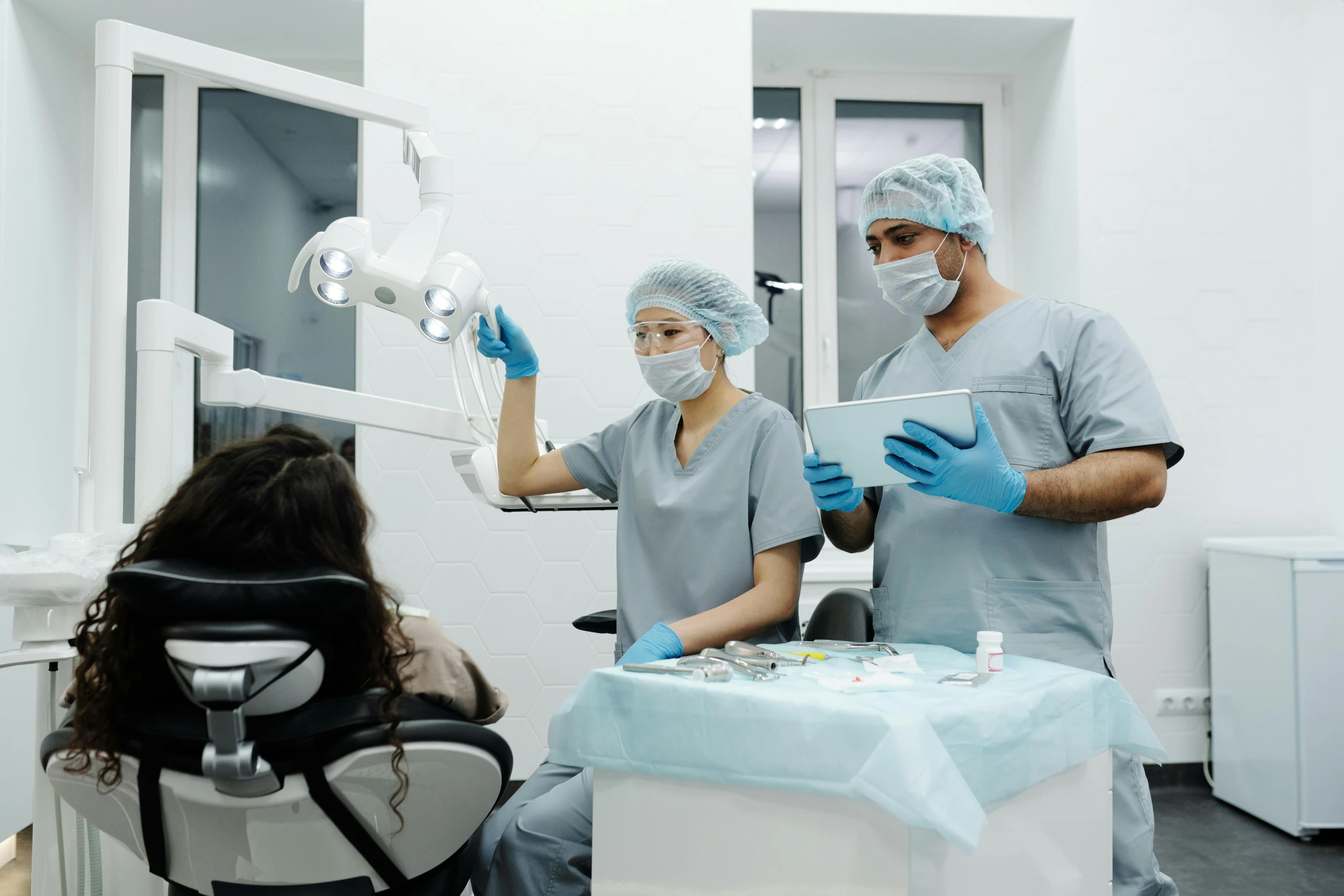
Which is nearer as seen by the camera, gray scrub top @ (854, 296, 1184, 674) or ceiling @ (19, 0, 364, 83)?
gray scrub top @ (854, 296, 1184, 674)

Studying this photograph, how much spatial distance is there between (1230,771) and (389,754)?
2.77 m

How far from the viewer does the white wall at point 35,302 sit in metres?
2.66

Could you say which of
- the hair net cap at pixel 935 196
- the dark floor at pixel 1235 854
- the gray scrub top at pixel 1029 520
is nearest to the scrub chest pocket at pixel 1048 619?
the gray scrub top at pixel 1029 520

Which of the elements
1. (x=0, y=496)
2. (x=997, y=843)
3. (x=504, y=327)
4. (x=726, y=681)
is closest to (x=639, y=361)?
(x=504, y=327)

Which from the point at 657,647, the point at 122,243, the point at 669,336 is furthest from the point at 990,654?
the point at 122,243

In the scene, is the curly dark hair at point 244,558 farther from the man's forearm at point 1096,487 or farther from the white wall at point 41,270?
the white wall at point 41,270

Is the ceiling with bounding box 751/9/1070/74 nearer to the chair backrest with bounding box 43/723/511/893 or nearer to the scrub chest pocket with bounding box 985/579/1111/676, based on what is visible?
the scrub chest pocket with bounding box 985/579/1111/676

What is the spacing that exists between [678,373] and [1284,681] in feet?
6.97

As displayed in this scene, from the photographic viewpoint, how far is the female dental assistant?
1.53m

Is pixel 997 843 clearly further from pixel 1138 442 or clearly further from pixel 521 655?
pixel 521 655

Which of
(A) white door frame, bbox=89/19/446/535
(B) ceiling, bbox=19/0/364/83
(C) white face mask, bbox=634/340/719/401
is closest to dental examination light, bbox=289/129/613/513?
(A) white door frame, bbox=89/19/446/535

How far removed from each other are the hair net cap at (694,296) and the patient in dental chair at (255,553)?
70 cm

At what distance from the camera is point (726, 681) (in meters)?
1.08

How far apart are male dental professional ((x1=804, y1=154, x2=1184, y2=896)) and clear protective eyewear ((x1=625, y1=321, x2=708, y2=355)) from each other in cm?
34
